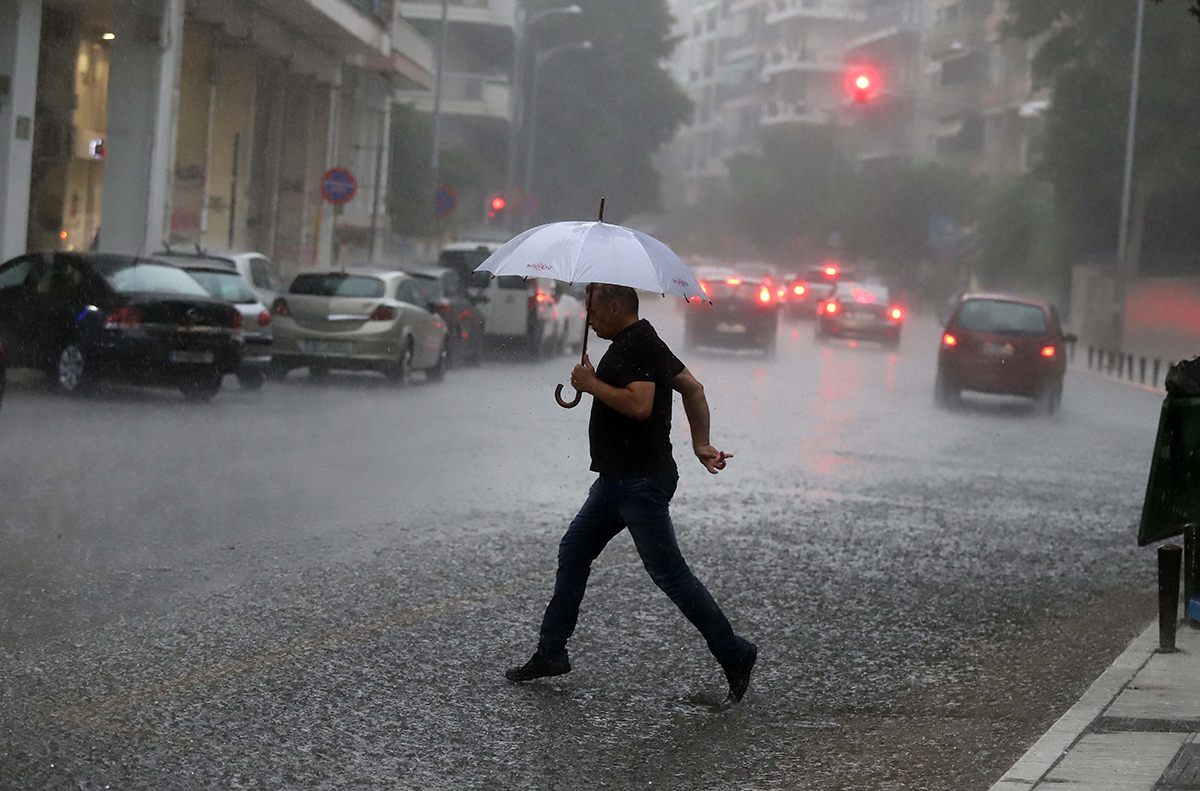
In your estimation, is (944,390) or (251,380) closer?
(251,380)

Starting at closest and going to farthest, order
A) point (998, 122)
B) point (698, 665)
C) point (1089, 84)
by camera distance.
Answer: point (698, 665) < point (1089, 84) < point (998, 122)

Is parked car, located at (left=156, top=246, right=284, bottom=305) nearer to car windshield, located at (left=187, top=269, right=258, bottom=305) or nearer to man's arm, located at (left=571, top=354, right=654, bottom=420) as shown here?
car windshield, located at (left=187, top=269, right=258, bottom=305)

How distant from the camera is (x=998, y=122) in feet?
285

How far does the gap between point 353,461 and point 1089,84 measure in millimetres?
35519

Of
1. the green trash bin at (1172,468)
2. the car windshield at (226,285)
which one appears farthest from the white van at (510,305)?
the green trash bin at (1172,468)

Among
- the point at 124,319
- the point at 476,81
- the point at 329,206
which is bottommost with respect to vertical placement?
the point at 124,319

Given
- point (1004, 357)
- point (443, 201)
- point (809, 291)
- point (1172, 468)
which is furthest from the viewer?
point (809, 291)

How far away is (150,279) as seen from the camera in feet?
59.7

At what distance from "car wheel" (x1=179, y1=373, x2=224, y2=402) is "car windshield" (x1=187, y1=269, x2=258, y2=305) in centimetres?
113

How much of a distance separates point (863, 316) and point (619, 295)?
36.6 metres

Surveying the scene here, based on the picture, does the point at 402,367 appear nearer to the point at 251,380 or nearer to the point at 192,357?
the point at 251,380

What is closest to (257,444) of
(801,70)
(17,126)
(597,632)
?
(597,632)

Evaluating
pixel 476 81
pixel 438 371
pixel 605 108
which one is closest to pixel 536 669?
pixel 438 371

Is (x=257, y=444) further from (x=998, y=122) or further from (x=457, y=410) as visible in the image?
(x=998, y=122)
